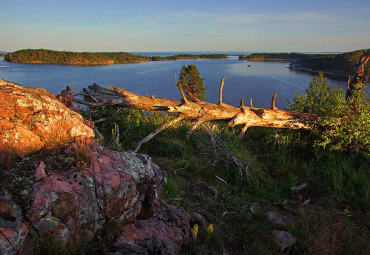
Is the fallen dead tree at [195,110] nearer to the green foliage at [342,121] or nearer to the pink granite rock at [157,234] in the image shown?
the green foliage at [342,121]

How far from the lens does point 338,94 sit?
7102mm

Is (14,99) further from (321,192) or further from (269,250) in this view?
(321,192)

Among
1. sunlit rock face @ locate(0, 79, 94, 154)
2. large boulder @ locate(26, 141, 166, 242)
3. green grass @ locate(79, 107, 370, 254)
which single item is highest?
sunlit rock face @ locate(0, 79, 94, 154)

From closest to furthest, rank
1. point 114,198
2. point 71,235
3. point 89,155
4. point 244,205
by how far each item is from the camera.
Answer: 1. point 71,235
2. point 114,198
3. point 89,155
4. point 244,205

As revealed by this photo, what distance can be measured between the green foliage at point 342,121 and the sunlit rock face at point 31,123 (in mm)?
6719

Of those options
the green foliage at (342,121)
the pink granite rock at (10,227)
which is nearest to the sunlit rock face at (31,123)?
the pink granite rock at (10,227)

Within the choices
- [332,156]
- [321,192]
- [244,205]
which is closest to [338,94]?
[332,156]

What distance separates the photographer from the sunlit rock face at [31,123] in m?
2.58

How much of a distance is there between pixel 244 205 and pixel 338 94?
5.41 meters

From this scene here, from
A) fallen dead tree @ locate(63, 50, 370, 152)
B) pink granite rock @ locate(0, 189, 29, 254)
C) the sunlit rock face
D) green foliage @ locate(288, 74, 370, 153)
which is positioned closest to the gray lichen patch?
the sunlit rock face

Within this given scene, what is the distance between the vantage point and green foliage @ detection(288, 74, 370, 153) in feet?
20.8

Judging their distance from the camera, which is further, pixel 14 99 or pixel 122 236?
pixel 14 99

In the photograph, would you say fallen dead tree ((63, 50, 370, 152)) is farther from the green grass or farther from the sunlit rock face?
the sunlit rock face

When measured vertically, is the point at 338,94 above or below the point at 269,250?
above
